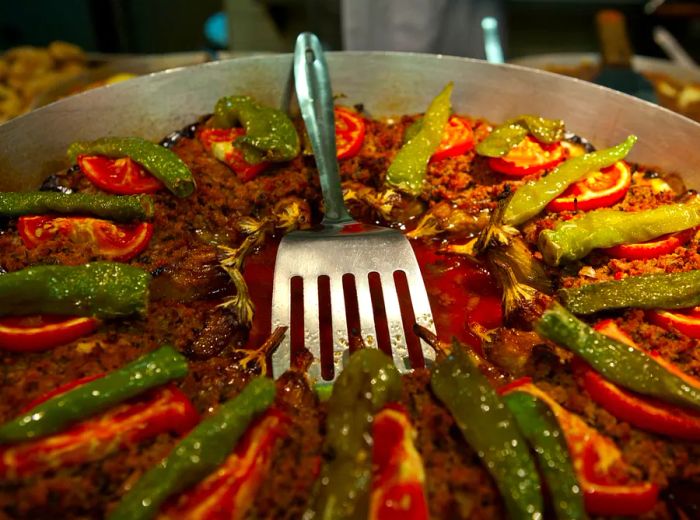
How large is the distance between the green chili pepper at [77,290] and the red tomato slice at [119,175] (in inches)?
33.0

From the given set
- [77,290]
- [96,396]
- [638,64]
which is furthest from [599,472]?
[638,64]

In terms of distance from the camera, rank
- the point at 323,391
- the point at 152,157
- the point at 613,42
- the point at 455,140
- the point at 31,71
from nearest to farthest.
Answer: the point at 323,391 < the point at 152,157 < the point at 455,140 < the point at 613,42 < the point at 31,71

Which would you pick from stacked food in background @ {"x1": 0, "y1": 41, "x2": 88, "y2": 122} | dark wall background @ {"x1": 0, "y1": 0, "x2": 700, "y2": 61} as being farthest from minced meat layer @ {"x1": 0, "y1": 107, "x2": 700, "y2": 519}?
dark wall background @ {"x1": 0, "y1": 0, "x2": 700, "y2": 61}

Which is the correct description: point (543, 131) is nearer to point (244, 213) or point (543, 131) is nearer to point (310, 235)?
point (310, 235)

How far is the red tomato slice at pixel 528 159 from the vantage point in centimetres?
367

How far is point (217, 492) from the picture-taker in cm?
200

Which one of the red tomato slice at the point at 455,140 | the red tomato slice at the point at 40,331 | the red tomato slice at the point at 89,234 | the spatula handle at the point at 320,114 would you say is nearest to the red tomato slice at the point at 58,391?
the red tomato slice at the point at 40,331

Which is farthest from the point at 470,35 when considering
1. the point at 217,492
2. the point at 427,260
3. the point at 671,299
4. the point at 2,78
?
the point at 217,492

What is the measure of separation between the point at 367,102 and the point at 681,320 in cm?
264

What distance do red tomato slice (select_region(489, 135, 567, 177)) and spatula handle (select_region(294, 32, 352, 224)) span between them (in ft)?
3.53

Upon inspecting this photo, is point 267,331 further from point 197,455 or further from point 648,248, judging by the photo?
point 648,248

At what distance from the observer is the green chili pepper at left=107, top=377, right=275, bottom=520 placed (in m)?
1.87

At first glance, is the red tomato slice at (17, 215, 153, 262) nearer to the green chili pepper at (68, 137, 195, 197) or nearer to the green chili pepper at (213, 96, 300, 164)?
the green chili pepper at (68, 137, 195, 197)

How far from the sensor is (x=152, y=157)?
3.36 metres
